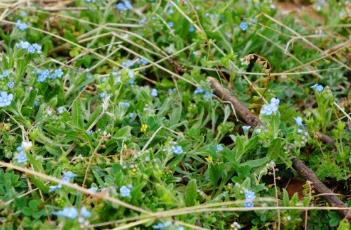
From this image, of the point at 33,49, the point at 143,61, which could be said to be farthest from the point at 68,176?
the point at 143,61

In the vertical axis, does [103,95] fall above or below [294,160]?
above

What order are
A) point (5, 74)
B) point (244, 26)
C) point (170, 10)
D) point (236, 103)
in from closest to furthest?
1. point (5, 74)
2. point (236, 103)
3. point (244, 26)
4. point (170, 10)

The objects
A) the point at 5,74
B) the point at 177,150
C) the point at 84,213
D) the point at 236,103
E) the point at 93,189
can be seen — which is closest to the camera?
the point at 84,213

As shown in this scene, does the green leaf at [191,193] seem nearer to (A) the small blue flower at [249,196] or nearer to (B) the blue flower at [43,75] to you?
(A) the small blue flower at [249,196]

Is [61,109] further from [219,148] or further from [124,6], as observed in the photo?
[124,6]

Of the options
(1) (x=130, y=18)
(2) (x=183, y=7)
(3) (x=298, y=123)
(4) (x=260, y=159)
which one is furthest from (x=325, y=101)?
(1) (x=130, y=18)

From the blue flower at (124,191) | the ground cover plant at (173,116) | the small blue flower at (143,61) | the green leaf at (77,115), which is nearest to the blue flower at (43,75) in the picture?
the ground cover plant at (173,116)

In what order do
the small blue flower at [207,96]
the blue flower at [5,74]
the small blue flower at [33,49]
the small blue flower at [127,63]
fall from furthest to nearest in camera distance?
the small blue flower at [127,63], the small blue flower at [207,96], the small blue flower at [33,49], the blue flower at [5,74]

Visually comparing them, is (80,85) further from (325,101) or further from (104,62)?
(325,101)

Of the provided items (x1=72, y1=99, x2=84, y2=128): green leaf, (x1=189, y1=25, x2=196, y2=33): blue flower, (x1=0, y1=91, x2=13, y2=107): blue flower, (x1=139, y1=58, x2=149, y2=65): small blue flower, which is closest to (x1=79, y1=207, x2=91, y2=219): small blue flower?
(x1=72, y1=99, x2=84, y2=128): green leaf
